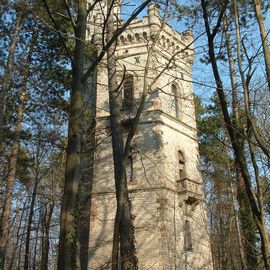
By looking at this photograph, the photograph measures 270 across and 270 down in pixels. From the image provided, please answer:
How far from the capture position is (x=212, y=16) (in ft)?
20.6

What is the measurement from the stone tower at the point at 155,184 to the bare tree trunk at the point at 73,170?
7840 millimetres

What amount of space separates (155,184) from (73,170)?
34.8 feet

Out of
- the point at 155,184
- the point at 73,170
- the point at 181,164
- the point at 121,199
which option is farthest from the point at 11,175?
the point at 73,170

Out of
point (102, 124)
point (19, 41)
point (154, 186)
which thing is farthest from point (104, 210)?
point (19, 41)

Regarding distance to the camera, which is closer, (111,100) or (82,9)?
(82,9)

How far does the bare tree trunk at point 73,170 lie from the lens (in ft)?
14.4

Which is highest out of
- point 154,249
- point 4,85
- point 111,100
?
point 4,85

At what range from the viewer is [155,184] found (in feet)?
49.9

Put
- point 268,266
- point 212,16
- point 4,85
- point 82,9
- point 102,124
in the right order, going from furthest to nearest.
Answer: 1. point 102,124
2. point 4,85
3. point 212,16
4. point 82,9
5. point 268,266

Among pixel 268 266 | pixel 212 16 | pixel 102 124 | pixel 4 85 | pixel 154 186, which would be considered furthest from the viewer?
pixel 102 124

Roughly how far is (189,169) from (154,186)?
8.59 feet

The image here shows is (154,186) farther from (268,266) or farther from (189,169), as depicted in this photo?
(268,266)

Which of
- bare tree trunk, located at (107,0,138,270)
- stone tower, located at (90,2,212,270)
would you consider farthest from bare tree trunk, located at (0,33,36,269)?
bare tree trunk, located at (107,0,138,270)

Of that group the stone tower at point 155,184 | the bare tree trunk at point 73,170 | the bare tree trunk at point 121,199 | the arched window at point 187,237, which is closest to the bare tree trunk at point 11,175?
the stone tower at point 155,184
